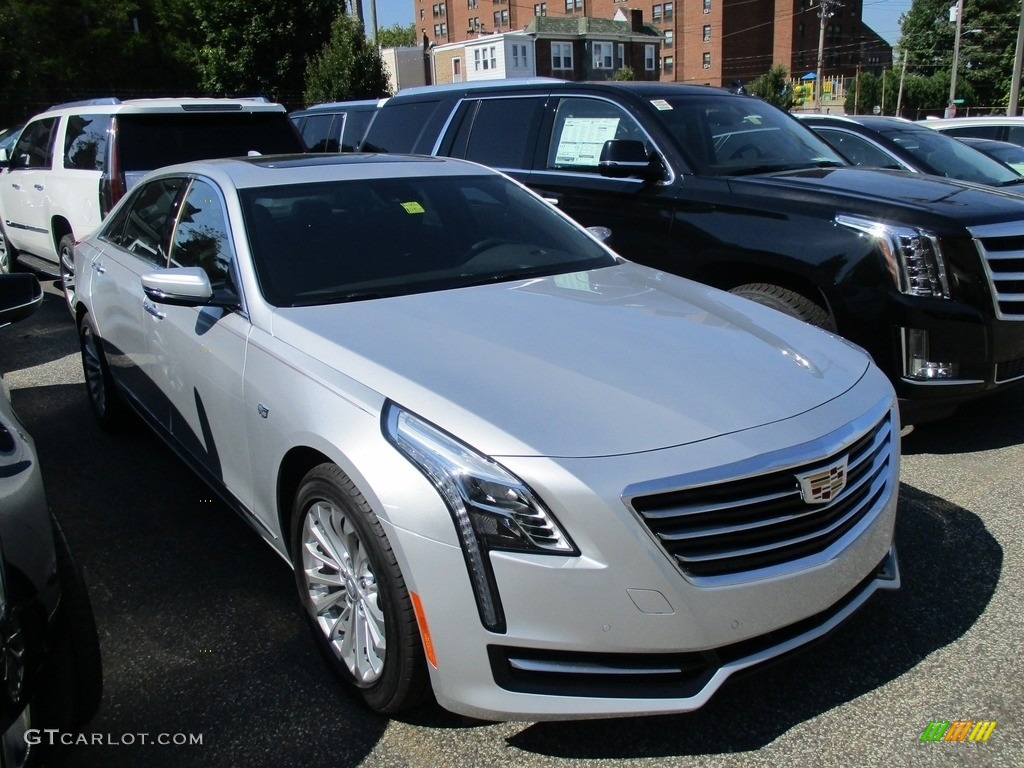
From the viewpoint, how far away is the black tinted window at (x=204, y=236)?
11.8 feet

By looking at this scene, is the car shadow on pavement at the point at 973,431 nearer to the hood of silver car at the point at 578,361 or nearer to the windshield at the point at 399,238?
the hood of silver car at the point at 578,361

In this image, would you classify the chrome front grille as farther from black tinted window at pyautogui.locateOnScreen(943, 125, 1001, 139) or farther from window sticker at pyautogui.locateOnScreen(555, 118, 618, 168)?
black tinted window at pyautogui.locateOnScreen(943, 125, 1001, 139)

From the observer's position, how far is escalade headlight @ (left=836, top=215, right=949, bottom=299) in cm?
440

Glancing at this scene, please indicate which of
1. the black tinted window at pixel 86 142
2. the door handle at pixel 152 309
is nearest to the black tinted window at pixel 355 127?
the black tinted window at pixel 86 142

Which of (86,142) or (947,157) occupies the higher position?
(86,142)

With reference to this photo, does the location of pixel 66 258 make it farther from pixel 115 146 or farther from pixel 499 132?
pixel 499 132

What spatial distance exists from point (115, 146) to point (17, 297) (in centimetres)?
487

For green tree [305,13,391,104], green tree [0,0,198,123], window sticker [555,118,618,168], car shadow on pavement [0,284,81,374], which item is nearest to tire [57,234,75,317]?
car shadow on pavement [0,284,81,374]

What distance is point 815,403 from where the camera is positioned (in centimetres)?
262

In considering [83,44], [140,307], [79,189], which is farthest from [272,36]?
[140,307]

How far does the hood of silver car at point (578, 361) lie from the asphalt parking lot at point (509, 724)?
2.51ft

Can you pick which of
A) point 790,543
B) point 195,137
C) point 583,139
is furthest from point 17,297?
point 195,137

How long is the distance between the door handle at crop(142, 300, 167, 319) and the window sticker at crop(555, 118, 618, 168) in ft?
10.0

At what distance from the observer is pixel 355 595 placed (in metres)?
2.65
